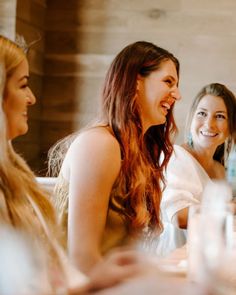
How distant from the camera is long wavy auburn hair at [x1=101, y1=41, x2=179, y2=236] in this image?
4.90 ft

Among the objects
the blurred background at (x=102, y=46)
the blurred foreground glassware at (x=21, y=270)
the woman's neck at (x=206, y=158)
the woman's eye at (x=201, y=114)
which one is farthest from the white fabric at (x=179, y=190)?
the blurred foreground glassware at (x=21, y=270)

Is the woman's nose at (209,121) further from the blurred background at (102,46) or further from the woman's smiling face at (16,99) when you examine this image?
the woman's smiling face at (16,99)

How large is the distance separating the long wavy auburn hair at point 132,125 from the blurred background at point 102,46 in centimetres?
147

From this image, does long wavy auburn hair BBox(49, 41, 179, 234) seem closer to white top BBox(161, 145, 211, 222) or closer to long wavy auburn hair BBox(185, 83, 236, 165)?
white top BBox(161, 145, 211, 222)

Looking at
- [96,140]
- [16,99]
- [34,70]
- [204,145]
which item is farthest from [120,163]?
[34,70]

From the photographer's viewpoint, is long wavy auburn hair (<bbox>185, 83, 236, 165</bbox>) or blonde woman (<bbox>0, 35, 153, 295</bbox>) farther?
long wavy auburn hair (<bbox>185, 83, 236, 165</bbox>)

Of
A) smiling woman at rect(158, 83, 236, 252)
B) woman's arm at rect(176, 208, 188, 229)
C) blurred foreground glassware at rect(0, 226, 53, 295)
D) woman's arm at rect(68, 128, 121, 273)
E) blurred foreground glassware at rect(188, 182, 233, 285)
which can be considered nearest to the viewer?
blurred foreground glassware at rect(188, 182, 233, 285)

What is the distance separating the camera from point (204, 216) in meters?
0.70

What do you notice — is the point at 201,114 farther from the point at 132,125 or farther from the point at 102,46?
the point at 132,125

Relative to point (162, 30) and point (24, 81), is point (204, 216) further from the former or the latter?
point (162, 30)

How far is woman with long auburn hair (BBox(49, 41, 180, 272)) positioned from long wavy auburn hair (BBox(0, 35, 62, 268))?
241 millimetres

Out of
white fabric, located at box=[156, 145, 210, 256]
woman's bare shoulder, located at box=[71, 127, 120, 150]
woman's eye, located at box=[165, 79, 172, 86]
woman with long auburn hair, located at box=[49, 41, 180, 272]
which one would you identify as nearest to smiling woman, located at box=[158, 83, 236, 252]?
white fabric, located at box=[156, 145, 210, 256]

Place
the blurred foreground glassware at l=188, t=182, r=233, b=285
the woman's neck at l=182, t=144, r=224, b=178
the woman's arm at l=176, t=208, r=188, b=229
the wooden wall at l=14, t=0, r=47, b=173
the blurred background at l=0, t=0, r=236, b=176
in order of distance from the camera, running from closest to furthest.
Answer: the blurred foreground glassware at l=188, t=182, r=233, b=285 < the woman's arm at l=176, t=208, r=188, b=229 < the woman's neck at l=182, t=144, r=224, b=178 < the wooden wall at l=14, t=0, r=47, b=173 < the blurred background at l=0, t=0, r=236, b=176

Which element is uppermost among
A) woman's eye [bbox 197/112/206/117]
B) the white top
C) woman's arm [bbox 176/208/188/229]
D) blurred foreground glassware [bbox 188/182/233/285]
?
blurred foreground glassware [bbox 188/182/233/285]
